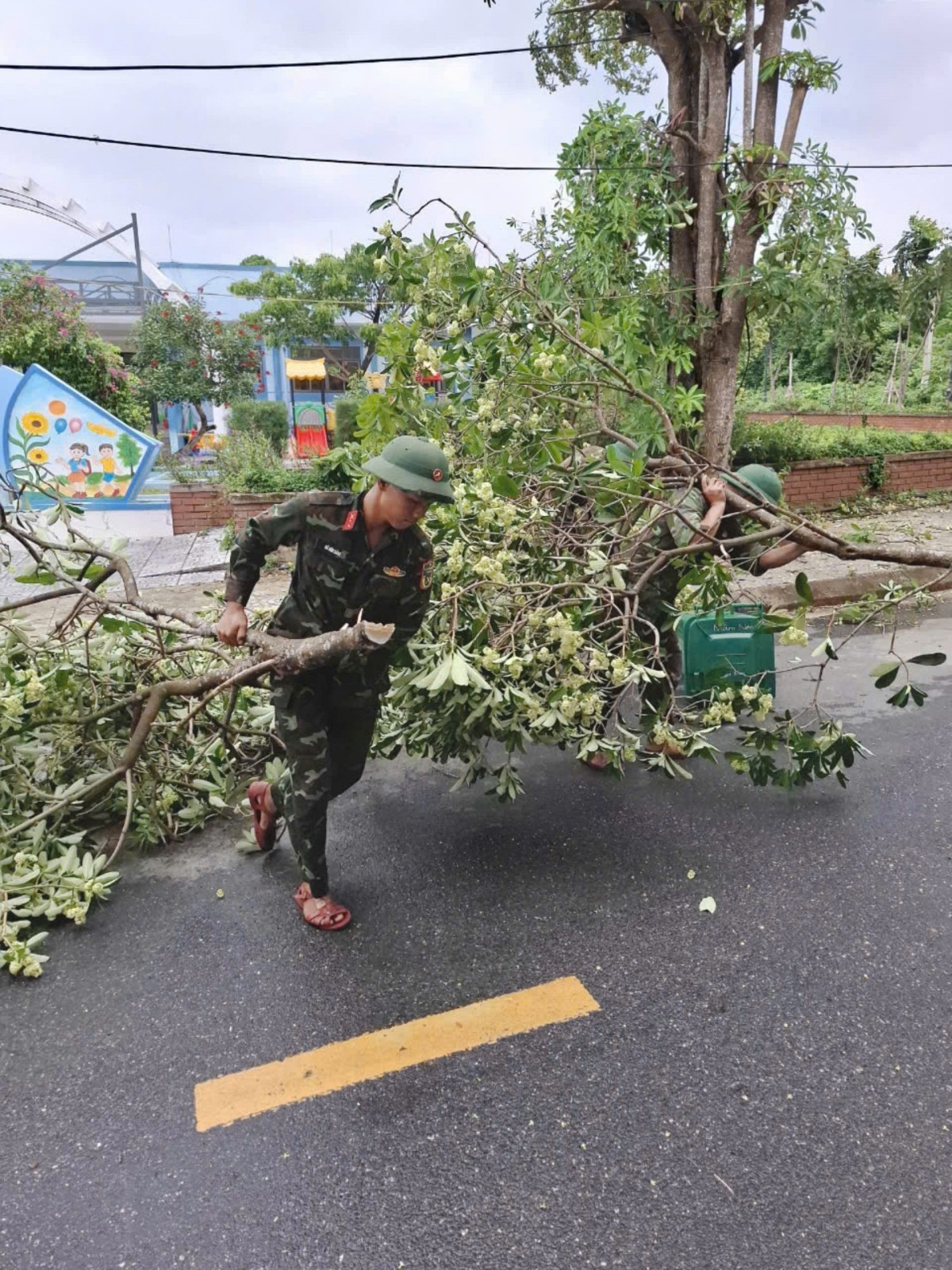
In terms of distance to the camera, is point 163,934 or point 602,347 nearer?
point 163,934

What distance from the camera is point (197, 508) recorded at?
9.65 m

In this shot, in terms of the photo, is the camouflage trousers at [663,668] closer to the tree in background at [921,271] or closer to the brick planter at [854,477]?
the brick planter at [854,477]

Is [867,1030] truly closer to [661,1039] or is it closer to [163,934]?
[661,1039]

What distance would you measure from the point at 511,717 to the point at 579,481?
1.05 metres

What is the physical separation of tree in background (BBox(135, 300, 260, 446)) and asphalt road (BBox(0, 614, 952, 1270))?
13.9 metres

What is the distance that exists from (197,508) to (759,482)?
7.60m

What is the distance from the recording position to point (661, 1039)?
7.36 ft

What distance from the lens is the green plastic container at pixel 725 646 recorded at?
3887 mm

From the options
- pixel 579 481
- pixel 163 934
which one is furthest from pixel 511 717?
pixel 163 934

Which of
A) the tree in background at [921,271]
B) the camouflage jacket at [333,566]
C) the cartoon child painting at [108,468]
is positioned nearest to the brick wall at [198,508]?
the cartoon child painting at [108,468]

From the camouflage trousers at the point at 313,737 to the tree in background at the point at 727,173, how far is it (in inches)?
229

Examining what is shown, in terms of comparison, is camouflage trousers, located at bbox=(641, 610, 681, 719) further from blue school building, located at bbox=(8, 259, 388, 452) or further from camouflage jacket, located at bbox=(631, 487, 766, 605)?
blue school building, located at bbox=(8, 259, 388, 452)

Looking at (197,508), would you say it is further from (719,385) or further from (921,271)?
(921,271)

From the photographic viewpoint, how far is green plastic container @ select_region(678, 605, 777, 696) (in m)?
3.89
